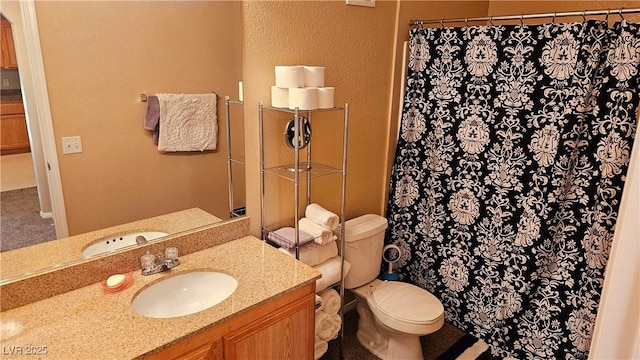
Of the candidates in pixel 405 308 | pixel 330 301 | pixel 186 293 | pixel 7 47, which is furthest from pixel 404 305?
pixel 7 47

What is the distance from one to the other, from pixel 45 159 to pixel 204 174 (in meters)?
0.61

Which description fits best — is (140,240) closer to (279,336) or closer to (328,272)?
(279,336)

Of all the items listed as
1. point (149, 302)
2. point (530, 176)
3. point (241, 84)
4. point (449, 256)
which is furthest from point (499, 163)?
point (149, 302)

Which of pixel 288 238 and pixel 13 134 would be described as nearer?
pixel 13 134

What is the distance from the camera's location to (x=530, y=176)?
2148 mm

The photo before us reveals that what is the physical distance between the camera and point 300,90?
182 cm

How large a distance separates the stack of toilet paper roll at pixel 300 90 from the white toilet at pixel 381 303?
819 mm

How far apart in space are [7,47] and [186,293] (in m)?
1.08

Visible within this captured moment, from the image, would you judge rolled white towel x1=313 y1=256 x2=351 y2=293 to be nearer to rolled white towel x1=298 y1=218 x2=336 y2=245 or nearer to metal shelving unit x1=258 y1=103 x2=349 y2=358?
metal shelving unit x1=258 y1=103 x2=349 y2=358

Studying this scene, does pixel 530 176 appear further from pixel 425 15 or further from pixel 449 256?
pixel 425 15

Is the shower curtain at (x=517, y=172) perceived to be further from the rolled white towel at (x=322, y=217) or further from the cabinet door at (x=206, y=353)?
the cabinet door at (x=206, y=353)

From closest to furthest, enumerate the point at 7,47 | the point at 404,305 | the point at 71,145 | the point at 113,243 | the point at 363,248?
the point at 7,47 → the point at 71,145 → the point at 113,243 → the point at 404,305 → the point at 363,248

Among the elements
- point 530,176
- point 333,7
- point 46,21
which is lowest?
point 530,176

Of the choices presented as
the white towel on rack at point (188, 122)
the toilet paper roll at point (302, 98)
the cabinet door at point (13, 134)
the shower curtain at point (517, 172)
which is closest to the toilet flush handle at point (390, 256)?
the shower curtain at point (517, 172)
